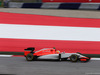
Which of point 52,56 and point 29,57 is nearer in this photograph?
point 52,56

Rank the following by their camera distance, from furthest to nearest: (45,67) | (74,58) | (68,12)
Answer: (68,12) < (74,58) < (45,67)

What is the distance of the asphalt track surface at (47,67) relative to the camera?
680cm

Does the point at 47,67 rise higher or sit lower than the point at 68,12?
lower

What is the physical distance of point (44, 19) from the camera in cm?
1345

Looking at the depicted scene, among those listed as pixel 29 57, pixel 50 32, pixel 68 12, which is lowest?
pixel 29 57

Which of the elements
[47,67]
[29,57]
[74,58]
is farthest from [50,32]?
[47,67]

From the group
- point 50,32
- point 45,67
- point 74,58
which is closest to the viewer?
point 45,67

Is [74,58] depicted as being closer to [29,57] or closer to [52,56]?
[52,56]

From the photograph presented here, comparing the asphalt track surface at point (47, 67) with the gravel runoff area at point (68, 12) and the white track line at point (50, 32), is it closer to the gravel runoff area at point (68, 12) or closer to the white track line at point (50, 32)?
the white track line at point (50, 32)

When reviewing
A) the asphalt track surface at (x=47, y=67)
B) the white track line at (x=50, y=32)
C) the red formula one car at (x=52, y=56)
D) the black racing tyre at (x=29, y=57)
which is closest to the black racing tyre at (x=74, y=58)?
the red formula one car at (x=52, y=56)

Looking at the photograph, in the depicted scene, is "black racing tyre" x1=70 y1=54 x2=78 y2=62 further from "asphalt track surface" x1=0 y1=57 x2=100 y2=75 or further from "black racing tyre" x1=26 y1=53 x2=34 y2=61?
"black racing tyre" x1=26 y1=53 x2=34 y2=61

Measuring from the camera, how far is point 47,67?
7.34 metres

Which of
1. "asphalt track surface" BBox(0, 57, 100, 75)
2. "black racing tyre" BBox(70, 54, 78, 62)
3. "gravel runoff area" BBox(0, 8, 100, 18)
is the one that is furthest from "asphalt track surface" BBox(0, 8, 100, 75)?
"gravel runoff area" BBox(0, 8, 100, 18)

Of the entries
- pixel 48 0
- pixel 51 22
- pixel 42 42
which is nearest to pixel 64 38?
pixel 42 42
